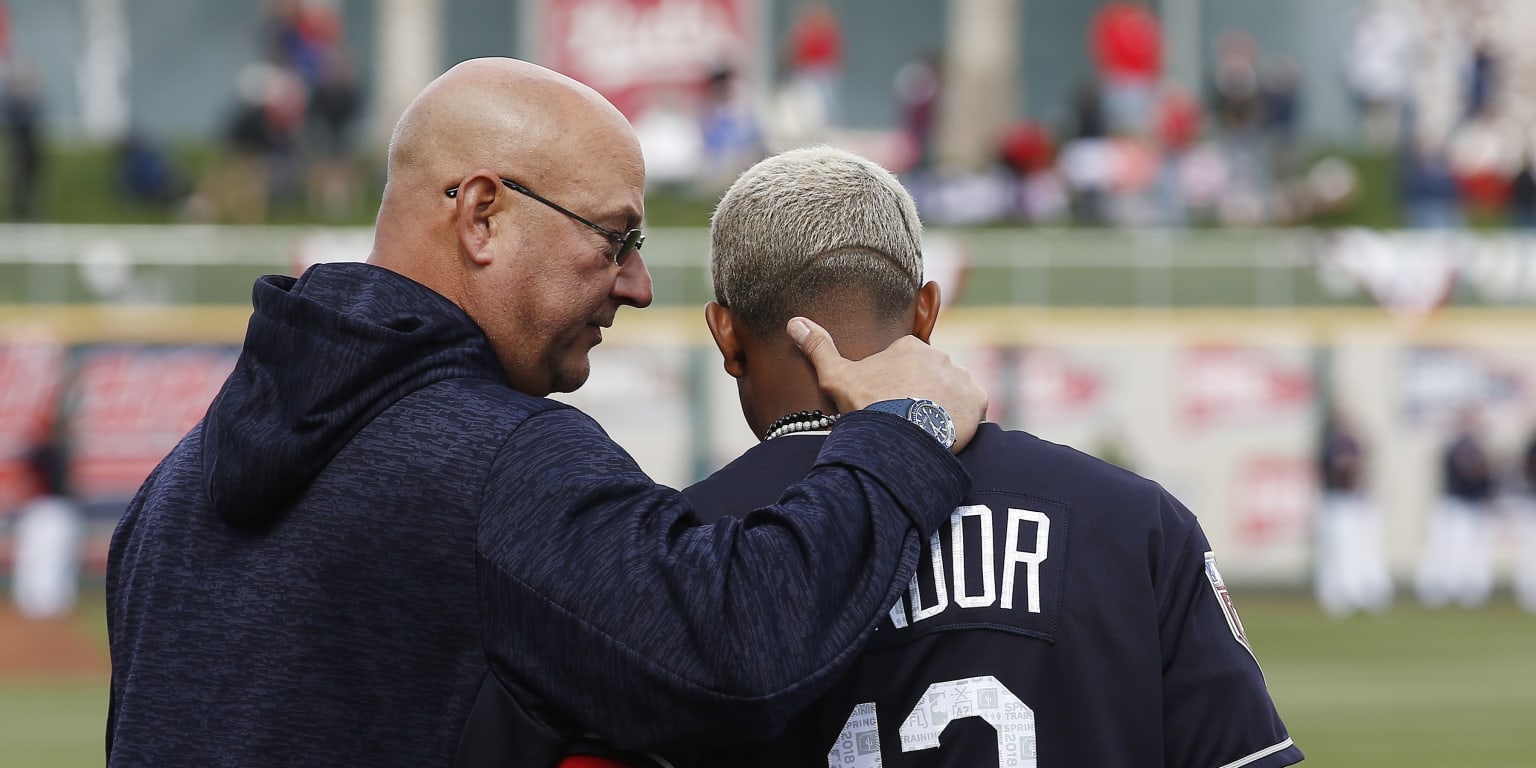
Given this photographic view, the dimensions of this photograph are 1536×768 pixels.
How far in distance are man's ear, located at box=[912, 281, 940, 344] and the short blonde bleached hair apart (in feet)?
0.18

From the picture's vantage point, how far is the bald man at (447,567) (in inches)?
87.6

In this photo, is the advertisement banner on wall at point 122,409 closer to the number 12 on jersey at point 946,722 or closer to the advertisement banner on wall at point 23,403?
the advertisement banner on wall at point 23,403

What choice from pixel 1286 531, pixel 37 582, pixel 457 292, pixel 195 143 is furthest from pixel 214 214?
pixel 457 292

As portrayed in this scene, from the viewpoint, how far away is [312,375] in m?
2.34

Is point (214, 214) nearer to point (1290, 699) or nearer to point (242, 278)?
point (242, 278)

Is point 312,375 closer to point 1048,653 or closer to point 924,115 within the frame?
point 1048,653

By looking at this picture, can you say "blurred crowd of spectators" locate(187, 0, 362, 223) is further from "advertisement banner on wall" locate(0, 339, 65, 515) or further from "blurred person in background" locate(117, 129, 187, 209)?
"advertisement banner on wall" locate(0, 339, 65, 515)

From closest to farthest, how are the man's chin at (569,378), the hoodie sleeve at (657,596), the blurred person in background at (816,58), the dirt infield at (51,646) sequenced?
the hoodie sleeve at (657,596) → the man's chin at (569,378) → the dirt infield at (51,646) → the blurred person in background at (816,58)

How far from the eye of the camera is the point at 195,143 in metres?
22.5

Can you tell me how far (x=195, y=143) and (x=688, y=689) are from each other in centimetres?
2160

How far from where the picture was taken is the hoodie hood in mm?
2324

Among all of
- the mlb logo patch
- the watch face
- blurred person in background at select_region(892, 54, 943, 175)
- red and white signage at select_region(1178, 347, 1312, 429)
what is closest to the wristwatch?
the watch face

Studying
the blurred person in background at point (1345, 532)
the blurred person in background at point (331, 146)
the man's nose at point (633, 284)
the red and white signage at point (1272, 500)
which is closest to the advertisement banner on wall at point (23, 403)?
the blurred person in background at point (331, 146)

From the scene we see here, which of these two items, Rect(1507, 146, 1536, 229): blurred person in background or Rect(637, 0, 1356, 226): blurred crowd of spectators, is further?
Rect(1507, 146, 1536, 229): blurred person in background
